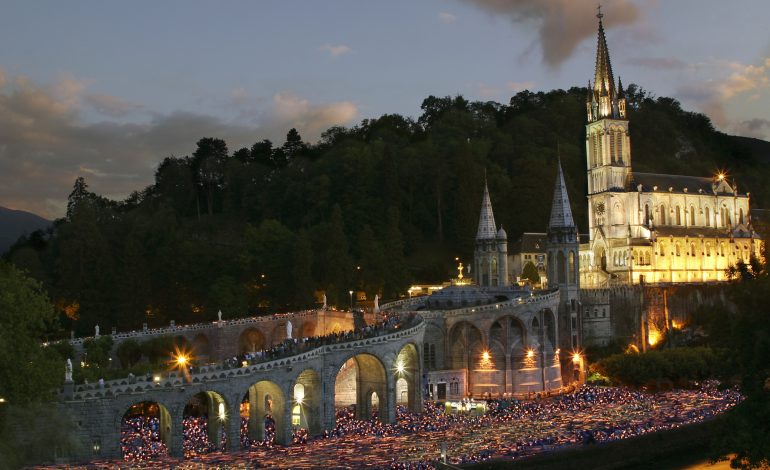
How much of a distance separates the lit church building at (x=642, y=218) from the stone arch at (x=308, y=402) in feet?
154

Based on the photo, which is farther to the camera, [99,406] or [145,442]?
[145,442]

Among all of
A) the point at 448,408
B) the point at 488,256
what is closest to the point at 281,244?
the point at 488,256

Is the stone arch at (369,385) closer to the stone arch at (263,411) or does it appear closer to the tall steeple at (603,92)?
the stone arch at (263,411)

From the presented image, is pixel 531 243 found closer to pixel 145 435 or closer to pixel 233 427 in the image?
pixel 233 427

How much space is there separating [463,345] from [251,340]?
61.9 feet

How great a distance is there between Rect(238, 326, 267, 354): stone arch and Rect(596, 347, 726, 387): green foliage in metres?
28.9

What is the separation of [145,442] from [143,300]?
3189 centimetres

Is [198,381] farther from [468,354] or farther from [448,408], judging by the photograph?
[468,354]

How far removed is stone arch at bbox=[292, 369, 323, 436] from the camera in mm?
54344

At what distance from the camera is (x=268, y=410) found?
61438 mm

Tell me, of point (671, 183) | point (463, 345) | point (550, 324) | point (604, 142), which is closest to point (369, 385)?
point (463, 345)

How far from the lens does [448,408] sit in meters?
63.3

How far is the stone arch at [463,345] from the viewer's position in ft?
232

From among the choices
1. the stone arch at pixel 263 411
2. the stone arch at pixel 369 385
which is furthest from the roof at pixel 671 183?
the stone arch at pixel 263 411
